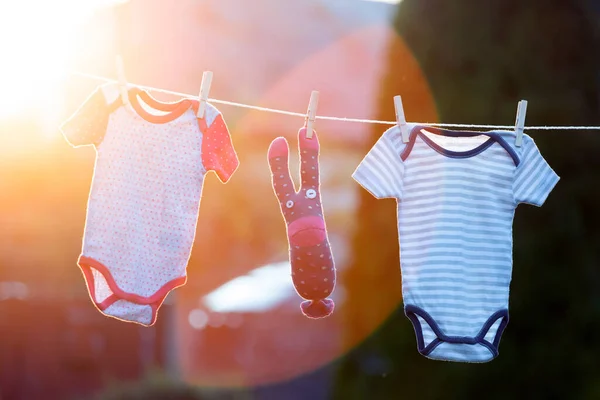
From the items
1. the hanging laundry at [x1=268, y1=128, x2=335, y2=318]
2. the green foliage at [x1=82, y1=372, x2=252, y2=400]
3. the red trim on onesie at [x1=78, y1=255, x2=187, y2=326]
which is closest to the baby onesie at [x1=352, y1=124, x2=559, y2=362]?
the hanging laundry at [x1=268, y1=128, x2=335, y2=318]

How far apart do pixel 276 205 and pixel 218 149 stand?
4.27 metres

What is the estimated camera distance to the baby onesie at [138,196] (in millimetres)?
1996

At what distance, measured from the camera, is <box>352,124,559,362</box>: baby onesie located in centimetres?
202

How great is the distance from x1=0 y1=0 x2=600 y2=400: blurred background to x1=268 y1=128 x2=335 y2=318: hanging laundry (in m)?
0.71

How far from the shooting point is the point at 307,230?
193 cm

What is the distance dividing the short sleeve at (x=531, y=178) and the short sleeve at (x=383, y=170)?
349 mm

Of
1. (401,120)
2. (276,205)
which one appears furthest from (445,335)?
(276,205)

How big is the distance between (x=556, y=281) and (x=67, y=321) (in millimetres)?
4299

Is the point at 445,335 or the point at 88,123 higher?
the point at 88,123

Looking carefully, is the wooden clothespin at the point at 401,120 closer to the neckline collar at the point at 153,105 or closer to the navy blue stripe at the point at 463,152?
the navy blue stripe at the point at 463,152

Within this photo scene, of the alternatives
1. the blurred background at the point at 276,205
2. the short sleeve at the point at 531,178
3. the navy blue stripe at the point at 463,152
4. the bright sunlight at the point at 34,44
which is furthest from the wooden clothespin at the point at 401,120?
the bright sunlight at the point at 34,44

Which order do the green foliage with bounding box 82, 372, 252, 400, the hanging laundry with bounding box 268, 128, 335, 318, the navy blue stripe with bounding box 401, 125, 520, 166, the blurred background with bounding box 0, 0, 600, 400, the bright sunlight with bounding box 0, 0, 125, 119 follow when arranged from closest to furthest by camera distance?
1. the hanging laundry with bounding box 268, 128, 335, 318
2. the navy blue stripe with bounding box 401, 125, 520, 166
3. the blurred background with bounding box 0, 0, 600, 400
4. the bright sunlight with bounding box 0, 0, 125, 119
5. the green foliage with bounding box 82, 372, 252, 400

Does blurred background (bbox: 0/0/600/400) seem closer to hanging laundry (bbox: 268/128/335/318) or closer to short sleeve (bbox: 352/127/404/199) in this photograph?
hanging laundry (bbox: 268/128/335/318)

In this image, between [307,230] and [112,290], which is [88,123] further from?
[307,230]
